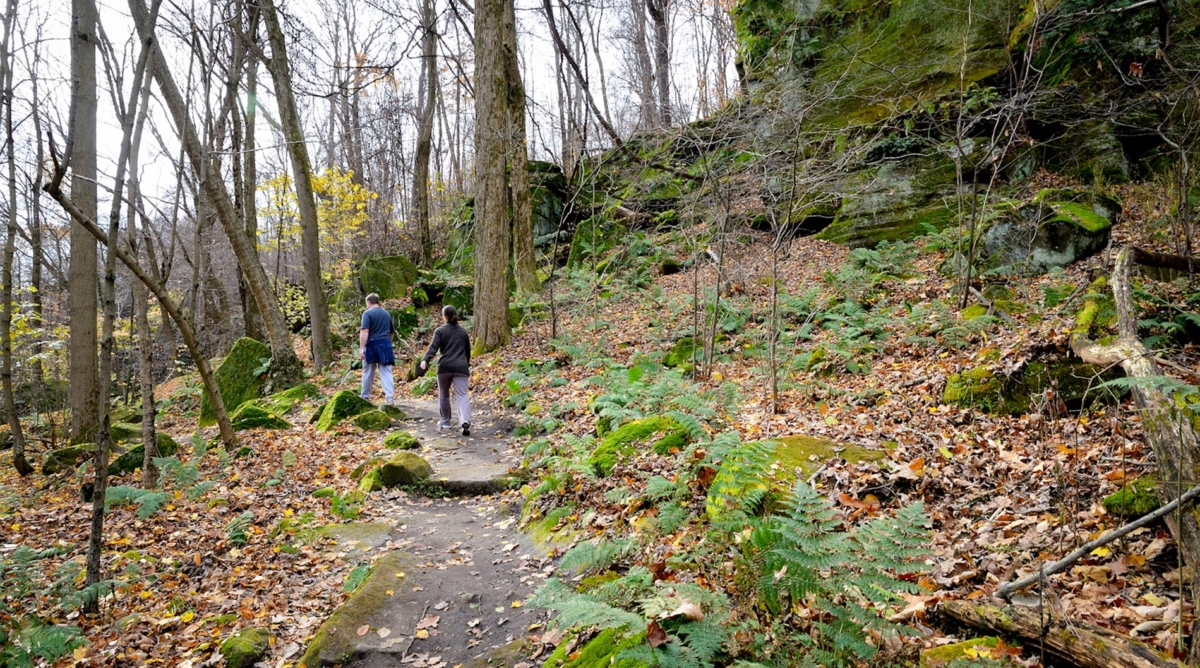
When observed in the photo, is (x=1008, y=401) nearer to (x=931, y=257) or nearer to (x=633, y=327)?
(x=931, y=257)

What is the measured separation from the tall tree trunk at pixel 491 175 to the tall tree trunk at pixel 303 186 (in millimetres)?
4535

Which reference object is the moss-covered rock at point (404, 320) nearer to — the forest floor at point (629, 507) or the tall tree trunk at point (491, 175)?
the tall tree trunk at point (491, 175)

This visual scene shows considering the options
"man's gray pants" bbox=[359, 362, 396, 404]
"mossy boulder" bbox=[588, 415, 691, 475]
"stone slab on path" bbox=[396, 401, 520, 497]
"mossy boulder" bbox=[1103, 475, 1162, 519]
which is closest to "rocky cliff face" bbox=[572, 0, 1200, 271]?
"mossy boulder" bbox=[588, 415, 691, 475]

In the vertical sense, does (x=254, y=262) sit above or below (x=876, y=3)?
below

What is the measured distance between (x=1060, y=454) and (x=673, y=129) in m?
6.09

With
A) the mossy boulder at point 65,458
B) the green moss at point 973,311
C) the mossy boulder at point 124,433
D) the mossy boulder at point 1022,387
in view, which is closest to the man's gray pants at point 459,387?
the mossy boulder at point 65,458

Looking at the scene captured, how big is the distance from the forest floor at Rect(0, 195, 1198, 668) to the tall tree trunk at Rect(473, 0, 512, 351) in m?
3.04

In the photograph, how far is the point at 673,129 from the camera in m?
8.23

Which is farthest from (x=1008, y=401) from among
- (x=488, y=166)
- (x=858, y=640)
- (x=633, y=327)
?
(x=488, y=166)

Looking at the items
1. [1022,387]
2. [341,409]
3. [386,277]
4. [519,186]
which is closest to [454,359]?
[341,409]

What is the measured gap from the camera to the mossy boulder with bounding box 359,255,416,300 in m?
18.1

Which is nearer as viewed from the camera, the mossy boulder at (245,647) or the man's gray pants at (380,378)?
the mossy boulder at (245,647)

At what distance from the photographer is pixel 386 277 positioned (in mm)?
18234

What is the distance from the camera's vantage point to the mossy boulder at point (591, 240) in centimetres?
1666
